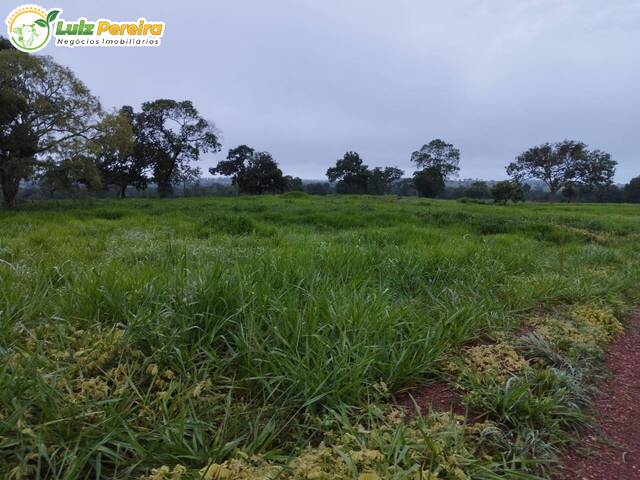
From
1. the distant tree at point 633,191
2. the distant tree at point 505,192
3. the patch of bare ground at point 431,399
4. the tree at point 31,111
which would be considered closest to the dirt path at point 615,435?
the patch of bare ground at point 431,399

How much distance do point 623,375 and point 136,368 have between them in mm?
3152

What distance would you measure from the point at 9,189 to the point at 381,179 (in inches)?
1690

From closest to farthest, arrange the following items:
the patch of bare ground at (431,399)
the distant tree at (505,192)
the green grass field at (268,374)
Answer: the green grass field at (268,374), the patch of bare ground at (431,399), the distant tree at (505,192)

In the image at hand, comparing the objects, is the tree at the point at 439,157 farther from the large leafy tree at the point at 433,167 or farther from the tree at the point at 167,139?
the tree at the point at 167,139

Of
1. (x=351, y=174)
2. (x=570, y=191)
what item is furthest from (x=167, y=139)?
(x=570, y=191)

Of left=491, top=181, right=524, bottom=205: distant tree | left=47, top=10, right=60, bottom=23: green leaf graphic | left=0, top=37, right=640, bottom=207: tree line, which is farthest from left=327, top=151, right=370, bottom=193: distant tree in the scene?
left=47, top=10, right=60, bottom=23: green leaf graphic

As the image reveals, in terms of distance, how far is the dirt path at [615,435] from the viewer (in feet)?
5.52

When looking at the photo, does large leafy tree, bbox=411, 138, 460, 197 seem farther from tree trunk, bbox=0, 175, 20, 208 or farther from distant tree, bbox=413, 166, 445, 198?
tree trunk, bbox=0, 175, 20, 208

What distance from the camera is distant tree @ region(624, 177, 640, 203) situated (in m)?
47.8

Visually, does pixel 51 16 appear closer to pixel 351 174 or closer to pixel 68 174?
pixel 68 174

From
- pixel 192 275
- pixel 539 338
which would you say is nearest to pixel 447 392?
pixel 539 338

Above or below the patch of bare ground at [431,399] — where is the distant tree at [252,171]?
above

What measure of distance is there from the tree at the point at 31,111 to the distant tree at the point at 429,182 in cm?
4035

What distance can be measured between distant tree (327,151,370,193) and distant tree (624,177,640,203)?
1343 inches
